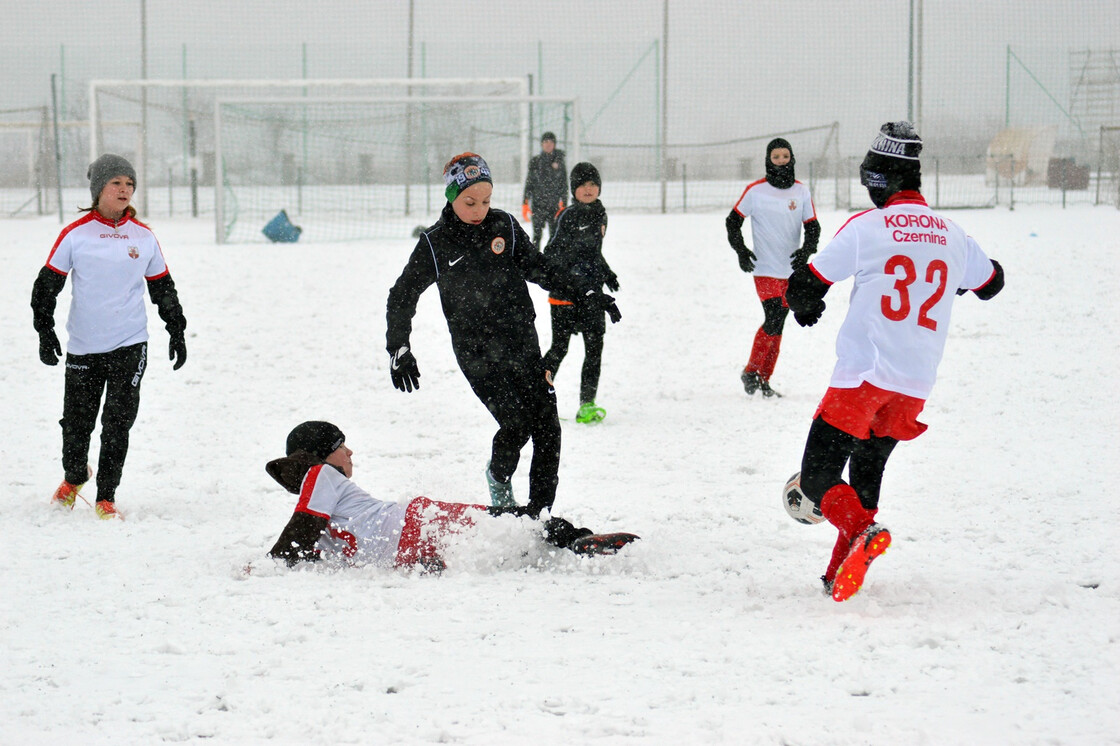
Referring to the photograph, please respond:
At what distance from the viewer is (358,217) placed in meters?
21.2

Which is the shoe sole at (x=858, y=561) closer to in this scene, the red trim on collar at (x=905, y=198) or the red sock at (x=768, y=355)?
the red trim on collar at (x=905, y=198)

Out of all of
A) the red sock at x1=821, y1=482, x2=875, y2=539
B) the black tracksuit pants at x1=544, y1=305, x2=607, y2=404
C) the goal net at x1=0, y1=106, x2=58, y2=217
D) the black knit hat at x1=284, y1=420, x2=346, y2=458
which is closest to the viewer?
the red sock at x1=821, y1=482, x2=875, y2=539

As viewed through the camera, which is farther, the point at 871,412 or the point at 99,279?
the point at 99,279

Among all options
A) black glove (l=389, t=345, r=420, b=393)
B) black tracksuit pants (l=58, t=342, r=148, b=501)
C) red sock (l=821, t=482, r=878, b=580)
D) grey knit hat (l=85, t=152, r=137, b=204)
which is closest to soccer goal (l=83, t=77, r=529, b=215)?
grey knit hat (l=85, t=152, r=137, b=204)

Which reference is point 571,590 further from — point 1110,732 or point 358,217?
point 358,217

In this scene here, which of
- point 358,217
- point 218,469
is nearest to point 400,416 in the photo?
point 218,469

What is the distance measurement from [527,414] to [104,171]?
8.05 ft

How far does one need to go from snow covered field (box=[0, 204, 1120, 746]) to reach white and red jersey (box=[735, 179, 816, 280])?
1.08 meters

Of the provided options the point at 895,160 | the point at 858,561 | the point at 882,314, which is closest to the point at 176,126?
the point at 895,160

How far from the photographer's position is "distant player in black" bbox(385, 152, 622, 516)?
4.63 metres

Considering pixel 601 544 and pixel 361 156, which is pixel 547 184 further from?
pixel 601 544

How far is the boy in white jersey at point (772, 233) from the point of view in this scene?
826 cm

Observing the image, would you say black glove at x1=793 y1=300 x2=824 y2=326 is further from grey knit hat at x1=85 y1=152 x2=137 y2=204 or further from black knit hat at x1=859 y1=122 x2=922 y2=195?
grey knit hat at x1=85 y1=152 x2=137 y2=204

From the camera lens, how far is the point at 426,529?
4.19 metres
